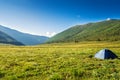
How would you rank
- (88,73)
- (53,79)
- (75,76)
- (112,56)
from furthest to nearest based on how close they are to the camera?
(112,56) < (88,73) < (75,76) < (53,79)

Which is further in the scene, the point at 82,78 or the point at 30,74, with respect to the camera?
the point at 30,74

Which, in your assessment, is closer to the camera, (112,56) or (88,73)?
(88,73)

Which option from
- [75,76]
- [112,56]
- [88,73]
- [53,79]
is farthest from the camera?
[112,56]

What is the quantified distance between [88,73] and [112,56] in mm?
14255

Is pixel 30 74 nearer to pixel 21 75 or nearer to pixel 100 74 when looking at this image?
pixel 21 75

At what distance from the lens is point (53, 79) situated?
1594 cm

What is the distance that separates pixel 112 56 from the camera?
31.2 meters

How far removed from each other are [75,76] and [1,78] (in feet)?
21.0

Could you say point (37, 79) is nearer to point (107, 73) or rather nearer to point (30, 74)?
point (30, 74)

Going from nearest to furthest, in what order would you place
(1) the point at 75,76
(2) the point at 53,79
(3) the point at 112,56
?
(2) the point at 53,79, (1) the point at 75,76, (3) the point at 112,56

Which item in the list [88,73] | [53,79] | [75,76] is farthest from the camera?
[88,73]

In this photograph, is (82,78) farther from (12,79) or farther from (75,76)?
(12,79)

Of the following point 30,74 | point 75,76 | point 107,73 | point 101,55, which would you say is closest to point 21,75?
point 30,74

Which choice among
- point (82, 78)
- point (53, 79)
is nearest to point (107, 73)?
point (82, 78)
